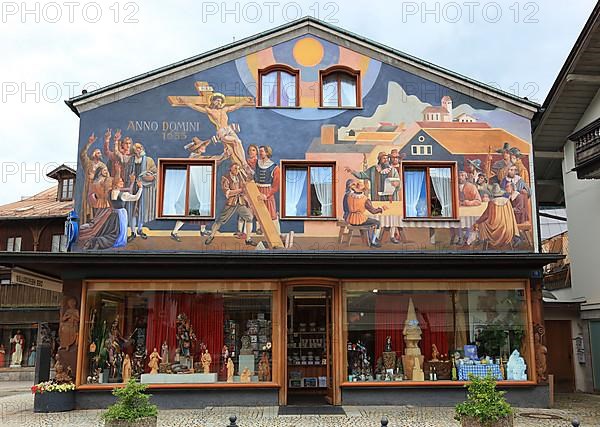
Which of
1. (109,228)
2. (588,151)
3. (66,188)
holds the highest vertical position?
(66,188)

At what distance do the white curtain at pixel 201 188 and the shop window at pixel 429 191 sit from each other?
15.9 feet

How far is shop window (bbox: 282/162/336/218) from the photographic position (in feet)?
50.0

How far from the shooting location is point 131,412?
9273 millimetres

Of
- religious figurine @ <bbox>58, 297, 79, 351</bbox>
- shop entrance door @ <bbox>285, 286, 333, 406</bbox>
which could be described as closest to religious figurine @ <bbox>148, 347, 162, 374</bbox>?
religious figurine @ <bbox>58, 297, 79, 351</bbox>

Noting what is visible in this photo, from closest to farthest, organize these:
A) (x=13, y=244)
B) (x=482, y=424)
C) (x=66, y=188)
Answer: (x=482, y=424) → (x=13, y=244) → (x=66, y=188)

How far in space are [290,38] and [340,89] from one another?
74.3 inches

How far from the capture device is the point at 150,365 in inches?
573

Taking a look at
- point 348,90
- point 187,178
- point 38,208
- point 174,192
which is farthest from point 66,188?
point 348,90

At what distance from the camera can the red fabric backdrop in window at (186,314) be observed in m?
14.8

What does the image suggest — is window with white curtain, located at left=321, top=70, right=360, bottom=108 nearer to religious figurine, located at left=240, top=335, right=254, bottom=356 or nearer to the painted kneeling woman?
the painted kneeling woman

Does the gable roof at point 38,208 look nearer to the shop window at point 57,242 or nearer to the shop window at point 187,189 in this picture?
the shop window at point 57,242

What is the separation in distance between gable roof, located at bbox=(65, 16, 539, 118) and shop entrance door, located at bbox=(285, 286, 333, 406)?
6098 mm

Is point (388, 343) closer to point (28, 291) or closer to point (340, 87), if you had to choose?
point (340, 87)

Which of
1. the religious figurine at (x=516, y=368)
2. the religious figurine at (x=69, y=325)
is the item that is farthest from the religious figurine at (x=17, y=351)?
the religious figurine at (x=516, y=368)
